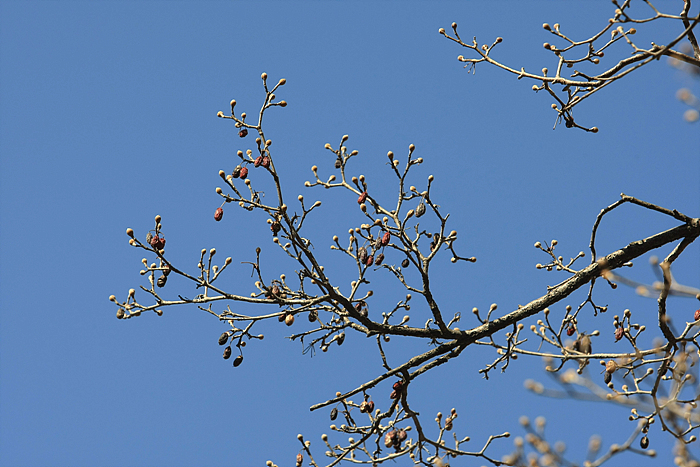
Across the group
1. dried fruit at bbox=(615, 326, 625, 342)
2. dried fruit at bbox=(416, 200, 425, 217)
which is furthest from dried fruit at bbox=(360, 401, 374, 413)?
dried fruit at bbox=(615, 326, 625, 342)

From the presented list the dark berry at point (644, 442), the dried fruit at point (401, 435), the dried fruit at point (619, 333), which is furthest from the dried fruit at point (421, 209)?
the dark berry at point (644, 442)

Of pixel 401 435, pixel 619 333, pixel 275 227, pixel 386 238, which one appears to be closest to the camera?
pixel 275 227

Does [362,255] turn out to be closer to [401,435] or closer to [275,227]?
[275,227]

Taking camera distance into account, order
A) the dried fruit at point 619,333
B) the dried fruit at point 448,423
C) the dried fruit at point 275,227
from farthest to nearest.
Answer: the dried fruit at point 448,423, the dried fruit at point 619,333, the dried fruit at point 275,227

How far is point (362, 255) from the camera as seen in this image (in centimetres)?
567

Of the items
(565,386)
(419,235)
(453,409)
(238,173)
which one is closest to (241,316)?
(238,173)

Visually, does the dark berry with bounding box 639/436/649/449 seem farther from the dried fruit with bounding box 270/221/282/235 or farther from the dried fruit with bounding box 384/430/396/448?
the dried fruit with bounding box 270/221/282/235

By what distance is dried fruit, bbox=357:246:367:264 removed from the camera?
5.63 metres

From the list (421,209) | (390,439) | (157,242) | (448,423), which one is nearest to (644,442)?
(448,423)

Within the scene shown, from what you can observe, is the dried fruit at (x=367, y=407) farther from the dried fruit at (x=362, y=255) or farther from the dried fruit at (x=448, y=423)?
the dried fruit at (x=362, y=255)

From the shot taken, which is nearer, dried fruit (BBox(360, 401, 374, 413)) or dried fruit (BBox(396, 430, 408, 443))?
dried fruit (BBox(396, 430, 408, 443))

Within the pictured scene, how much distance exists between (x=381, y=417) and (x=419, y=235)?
1.58m

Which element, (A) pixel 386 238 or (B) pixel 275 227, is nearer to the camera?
(B) pixel 275 227

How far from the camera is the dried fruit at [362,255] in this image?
5.63m
